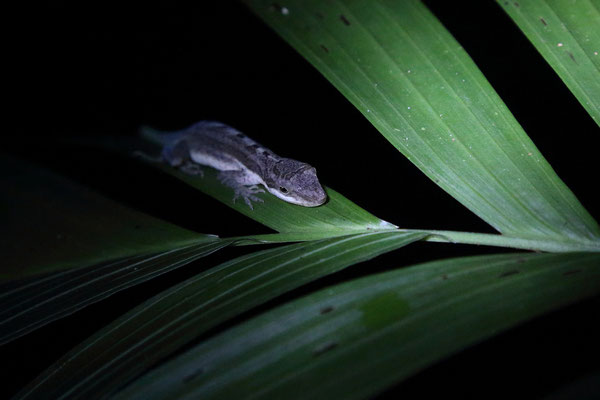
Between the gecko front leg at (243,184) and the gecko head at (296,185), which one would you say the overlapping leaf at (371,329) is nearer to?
the gecko head at (296,185)

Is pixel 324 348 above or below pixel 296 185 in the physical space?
below

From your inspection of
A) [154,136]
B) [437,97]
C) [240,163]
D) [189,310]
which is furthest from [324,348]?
[154,136]

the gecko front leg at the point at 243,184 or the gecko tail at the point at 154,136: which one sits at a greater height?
the gecko tail at the point at 154,136

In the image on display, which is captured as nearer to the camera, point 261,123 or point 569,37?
point 569,37

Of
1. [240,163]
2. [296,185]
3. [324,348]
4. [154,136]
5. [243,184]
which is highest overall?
[154,136]

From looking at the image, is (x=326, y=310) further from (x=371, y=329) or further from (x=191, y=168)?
(x=191, y=168)

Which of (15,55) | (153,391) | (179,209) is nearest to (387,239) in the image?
(153,391)

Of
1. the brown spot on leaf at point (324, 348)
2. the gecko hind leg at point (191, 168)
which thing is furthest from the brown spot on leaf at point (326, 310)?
the gecko hind leg at point (191, 168)
